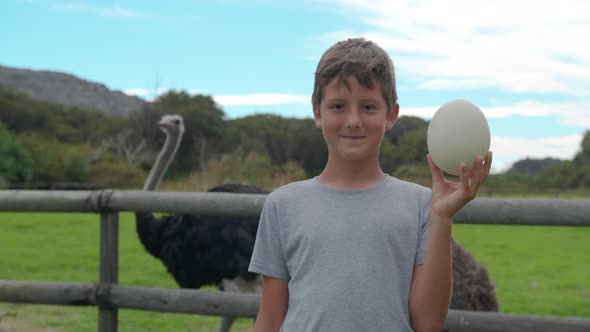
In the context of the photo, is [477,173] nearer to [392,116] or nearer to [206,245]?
[392,116]

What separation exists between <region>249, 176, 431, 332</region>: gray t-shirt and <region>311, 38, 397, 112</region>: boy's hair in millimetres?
191

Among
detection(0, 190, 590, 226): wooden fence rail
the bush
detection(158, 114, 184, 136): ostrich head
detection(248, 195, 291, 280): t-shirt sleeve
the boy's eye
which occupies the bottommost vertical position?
the bush

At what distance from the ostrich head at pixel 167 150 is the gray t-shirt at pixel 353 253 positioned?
2.75m

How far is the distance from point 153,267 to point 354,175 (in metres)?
6.70

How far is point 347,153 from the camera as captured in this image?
1420mm

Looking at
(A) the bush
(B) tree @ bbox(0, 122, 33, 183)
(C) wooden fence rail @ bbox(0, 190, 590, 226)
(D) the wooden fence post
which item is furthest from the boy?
(B) tree @ bbox(0, 122, 33, 183)

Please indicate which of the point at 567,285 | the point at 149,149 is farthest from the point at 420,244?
the point at 149,149

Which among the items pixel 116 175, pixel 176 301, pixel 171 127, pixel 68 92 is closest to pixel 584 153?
pixel 116 175

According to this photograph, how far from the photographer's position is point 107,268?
3.19 m

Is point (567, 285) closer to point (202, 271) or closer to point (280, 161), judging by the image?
point (202, 271)

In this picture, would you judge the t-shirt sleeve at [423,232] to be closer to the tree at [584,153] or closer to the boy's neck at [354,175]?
the boy's neck at [354,175]

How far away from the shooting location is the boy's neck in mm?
1445

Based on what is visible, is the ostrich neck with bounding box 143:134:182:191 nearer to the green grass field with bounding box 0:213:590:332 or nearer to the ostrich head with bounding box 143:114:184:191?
the ostrich head with bounding box 143:114:184:191

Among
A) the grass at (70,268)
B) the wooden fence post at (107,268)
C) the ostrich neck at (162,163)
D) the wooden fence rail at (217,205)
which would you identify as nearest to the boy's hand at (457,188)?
the wooden fence rail at (217,205)
